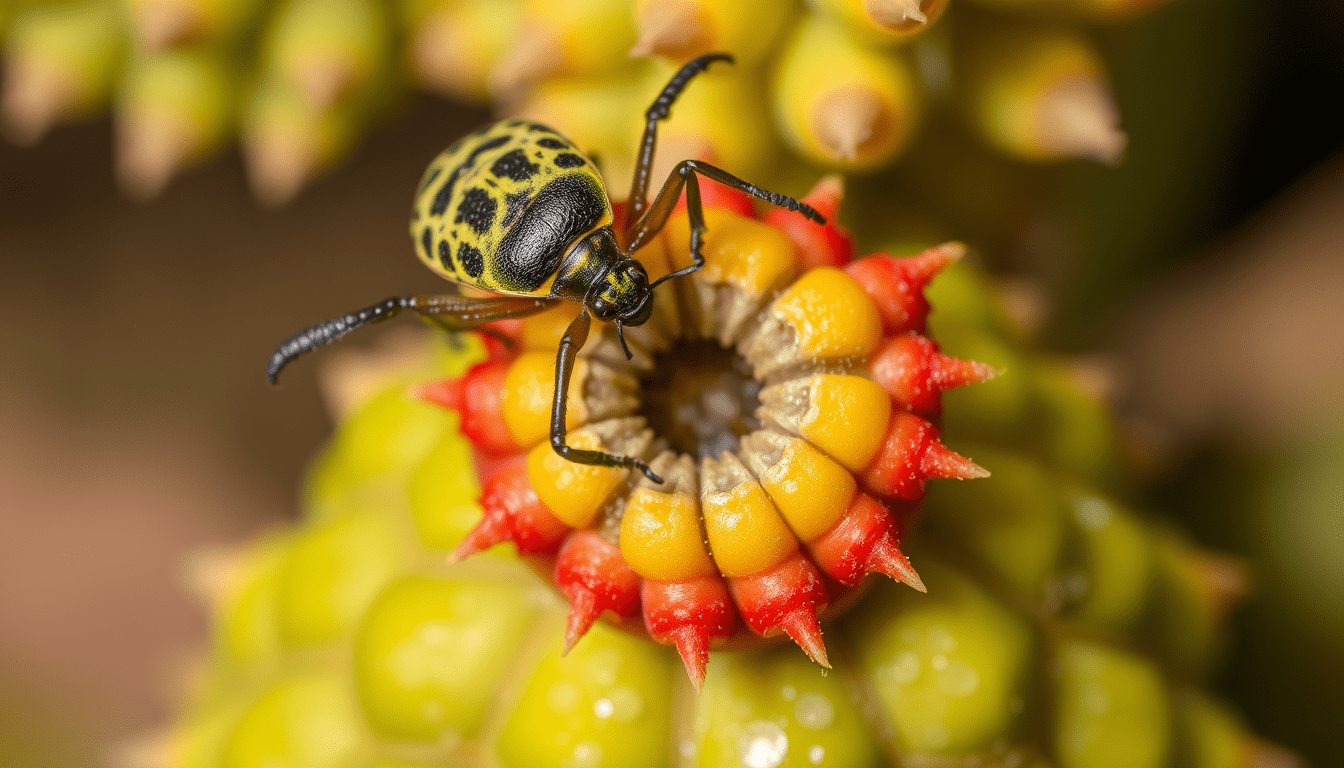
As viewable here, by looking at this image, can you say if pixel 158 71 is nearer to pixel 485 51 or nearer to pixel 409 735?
pixel 485 51

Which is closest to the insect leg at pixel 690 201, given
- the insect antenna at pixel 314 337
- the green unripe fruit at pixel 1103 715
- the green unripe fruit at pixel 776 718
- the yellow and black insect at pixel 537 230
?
the yellow and black insect at pixel 537 230

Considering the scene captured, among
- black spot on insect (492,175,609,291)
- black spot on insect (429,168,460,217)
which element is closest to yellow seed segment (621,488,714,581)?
black spot on insect (492,175,609,291)

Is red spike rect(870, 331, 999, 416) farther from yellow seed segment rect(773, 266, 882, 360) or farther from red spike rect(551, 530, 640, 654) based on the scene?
red spike rect(551, 530, 640, 654)

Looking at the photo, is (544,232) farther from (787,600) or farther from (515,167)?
(787,600)

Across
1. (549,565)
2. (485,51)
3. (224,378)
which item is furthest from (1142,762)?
(224,378)

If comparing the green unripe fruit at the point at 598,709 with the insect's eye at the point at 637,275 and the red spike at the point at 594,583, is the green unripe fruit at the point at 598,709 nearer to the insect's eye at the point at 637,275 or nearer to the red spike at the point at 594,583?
the red spike at the point at 594,583

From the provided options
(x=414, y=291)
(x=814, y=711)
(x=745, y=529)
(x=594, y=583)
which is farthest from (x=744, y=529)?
(x=414, y=291)

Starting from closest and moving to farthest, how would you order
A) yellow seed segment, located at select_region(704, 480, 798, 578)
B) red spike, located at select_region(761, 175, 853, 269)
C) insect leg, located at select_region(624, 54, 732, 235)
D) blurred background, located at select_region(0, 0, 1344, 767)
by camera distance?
1. yellow seed segment, located at select_region(704, 480, 798, 578)
2. red spike, located at select_region(761, 175, 853, 269)
3. insect leg, located at select_region(624, 54, 732, 235)
4. blurred background, located at select_region(0, 0, 1344, 767)
